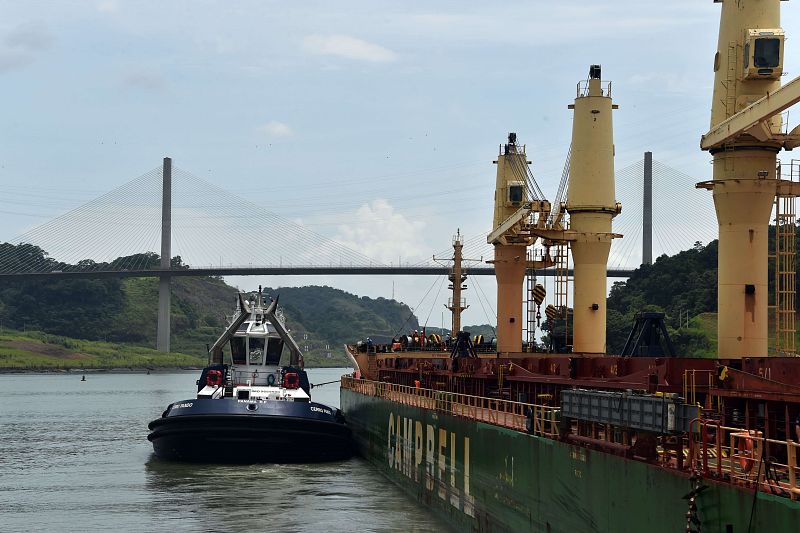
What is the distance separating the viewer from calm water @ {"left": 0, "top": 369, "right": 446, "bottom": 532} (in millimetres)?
37875

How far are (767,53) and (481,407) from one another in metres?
13.7

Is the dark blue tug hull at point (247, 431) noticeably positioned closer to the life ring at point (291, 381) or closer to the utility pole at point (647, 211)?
the life ring at point (291, 381)

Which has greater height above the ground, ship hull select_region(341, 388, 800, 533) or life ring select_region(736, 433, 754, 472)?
life ring select_region(736, 433, 754, 472)

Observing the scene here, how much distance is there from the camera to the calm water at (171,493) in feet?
124

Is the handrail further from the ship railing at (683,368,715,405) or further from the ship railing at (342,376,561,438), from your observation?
the ship railing at (683,368,715,405)

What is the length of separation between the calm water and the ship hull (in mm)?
1702

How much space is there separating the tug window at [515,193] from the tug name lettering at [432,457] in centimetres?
2190

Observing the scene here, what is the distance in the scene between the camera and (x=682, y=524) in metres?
18.6

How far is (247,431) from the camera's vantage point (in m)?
48.5

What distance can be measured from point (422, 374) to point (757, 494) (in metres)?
39.6

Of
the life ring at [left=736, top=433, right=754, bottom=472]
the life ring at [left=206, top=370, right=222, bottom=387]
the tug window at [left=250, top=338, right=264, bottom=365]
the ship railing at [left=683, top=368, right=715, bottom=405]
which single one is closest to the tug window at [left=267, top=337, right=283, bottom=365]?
the tug window at [left=250, top=338, right=264, bottom=365]

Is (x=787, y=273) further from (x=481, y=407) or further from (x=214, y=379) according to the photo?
(x=214, y=379)

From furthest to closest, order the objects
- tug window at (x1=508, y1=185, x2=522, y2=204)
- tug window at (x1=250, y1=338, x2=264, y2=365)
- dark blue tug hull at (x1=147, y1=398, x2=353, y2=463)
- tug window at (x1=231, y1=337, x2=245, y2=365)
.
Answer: tug window at (x1=508, y1=185, x2=522, y2=204), tug window at (x1=231, y1=337, x2=245, y2=365), tug window at (x1=250, y1=338, x2=264, y2=365), dark blue tug hull at (x1=147, y1=398, x2=353, y2=463)

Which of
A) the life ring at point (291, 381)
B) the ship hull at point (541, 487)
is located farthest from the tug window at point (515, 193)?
the ship hull at point (541, 487)
